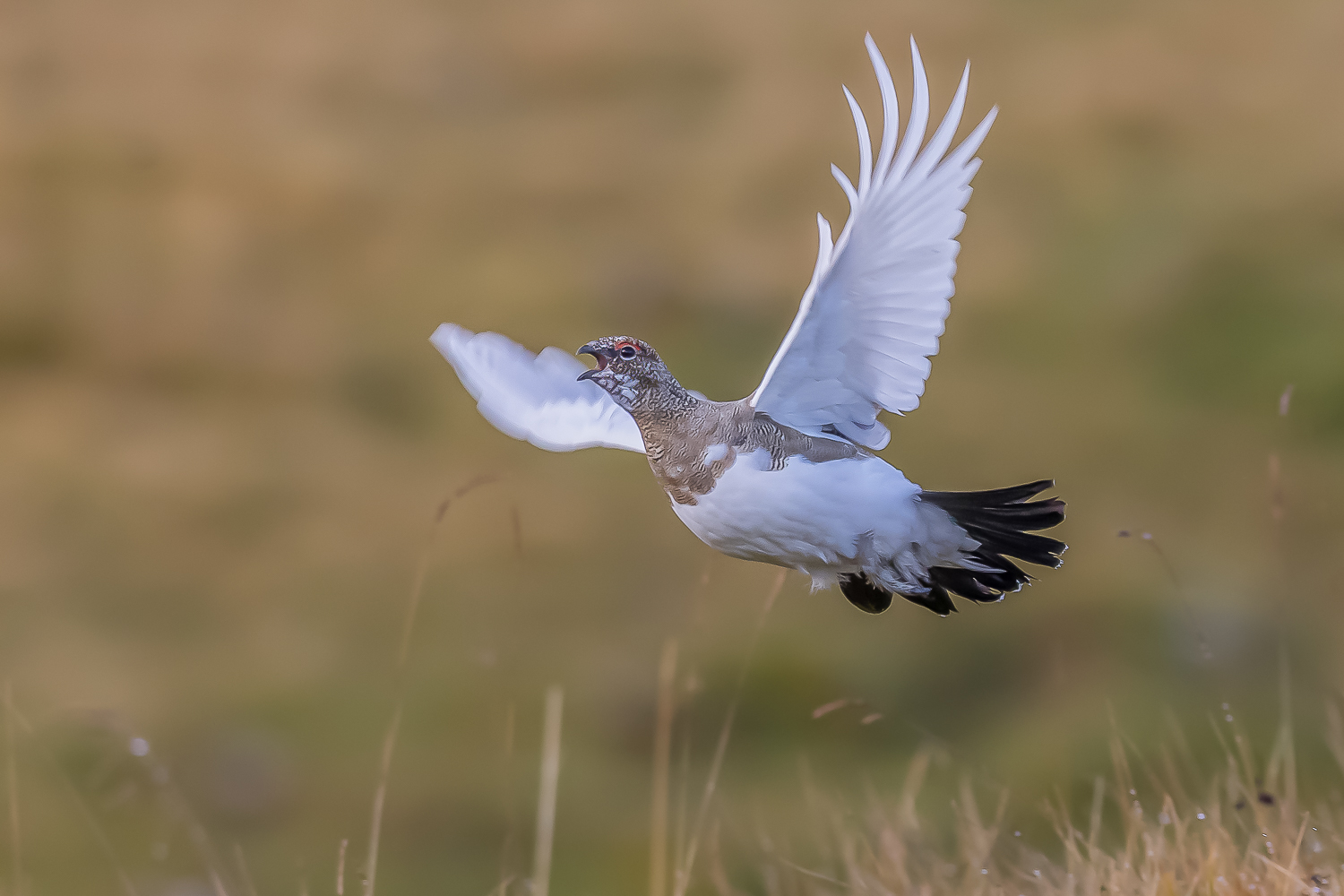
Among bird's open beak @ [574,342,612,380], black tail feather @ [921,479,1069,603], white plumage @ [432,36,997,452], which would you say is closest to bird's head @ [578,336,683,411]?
bird's open beak @ [574,342,612,380]

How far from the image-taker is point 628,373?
1.82 metres

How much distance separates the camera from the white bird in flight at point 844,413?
166 centimetres

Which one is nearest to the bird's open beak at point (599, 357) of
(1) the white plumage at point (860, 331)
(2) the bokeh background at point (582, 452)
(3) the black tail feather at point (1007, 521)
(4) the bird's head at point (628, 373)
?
(4) the bird's head at point (628, 373)

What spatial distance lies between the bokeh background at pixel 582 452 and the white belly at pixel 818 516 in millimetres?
3857

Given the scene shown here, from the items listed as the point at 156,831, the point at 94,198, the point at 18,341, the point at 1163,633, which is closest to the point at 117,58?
the point at 94,198

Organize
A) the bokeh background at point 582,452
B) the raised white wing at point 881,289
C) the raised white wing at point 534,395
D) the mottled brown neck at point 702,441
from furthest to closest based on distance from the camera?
the bokeh background at point 582,452, the raised white wing at point 534,395, the mottled brown neck at point 702,441, the raised white wing at point 881,289

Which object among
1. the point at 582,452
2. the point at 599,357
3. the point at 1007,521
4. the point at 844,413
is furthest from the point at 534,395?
the point at 582,452

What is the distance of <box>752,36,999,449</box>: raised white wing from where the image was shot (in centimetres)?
162

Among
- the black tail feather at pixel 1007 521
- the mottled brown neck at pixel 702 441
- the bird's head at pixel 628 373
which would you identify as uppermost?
the bird's head at pixel 628 373

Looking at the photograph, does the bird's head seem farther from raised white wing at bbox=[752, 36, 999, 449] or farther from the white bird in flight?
raised white wing at bbox=[752, 36, 999, 449]

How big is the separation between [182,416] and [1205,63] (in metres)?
7.28

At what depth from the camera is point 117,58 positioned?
26.1 feet

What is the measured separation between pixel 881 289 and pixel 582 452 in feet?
19.1

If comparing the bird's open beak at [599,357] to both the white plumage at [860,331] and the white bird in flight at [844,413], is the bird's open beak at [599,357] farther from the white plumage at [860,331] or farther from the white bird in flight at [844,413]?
the white plumage at [860,331]
